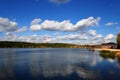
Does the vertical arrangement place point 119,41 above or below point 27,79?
above

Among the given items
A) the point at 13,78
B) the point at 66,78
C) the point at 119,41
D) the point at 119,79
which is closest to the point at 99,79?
the point at 119,79

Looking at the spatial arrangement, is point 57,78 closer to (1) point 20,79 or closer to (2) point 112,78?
(1) point 20,79

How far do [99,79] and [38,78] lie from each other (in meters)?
10.7

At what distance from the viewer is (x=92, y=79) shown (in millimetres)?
30984

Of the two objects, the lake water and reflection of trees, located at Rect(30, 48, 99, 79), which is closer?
the lake water

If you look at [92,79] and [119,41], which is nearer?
[92,79]

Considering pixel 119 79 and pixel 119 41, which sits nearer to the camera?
pixel 119 79

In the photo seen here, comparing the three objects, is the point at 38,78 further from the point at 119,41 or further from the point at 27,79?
the point at 119,41

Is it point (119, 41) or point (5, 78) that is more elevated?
point (119, 41)

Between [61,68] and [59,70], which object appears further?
[61,68]

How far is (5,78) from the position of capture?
3247cm

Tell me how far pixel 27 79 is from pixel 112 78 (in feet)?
49.5

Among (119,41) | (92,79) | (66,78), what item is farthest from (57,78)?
(119,41)

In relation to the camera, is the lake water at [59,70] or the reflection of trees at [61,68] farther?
the reflection of trees at [61,68]
